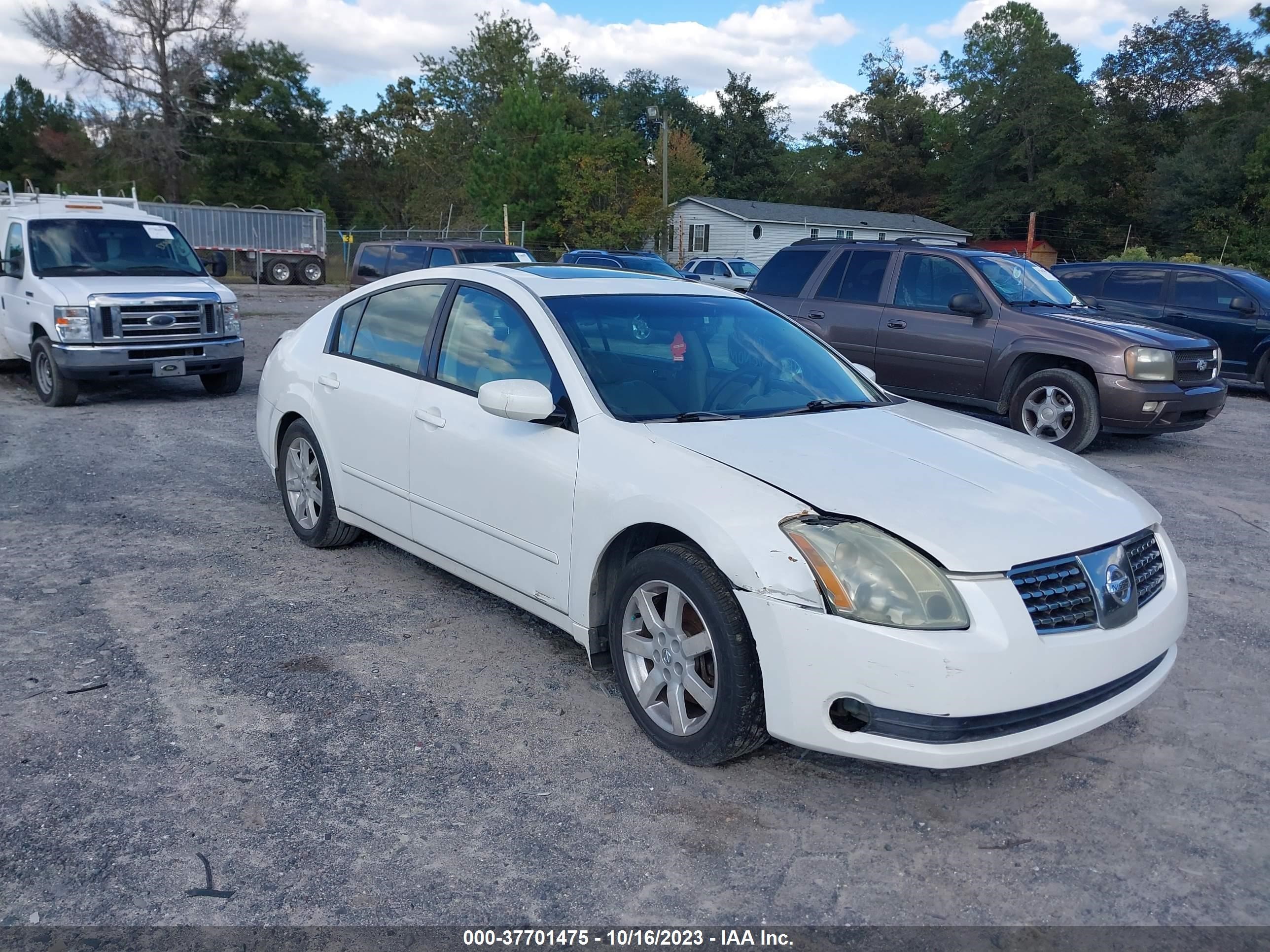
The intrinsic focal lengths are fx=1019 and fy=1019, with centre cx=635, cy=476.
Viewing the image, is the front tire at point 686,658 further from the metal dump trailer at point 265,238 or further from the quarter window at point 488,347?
the metal dump trailer at point 265,238

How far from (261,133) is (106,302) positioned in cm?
5209

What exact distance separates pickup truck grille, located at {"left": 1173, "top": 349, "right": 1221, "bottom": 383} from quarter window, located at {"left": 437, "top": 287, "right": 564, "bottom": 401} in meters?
6.72

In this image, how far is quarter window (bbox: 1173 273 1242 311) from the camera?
42.3ft

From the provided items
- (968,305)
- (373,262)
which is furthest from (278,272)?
(968,305)

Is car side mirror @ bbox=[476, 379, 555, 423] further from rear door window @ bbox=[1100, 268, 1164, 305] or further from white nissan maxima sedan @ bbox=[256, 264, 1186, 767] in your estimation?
rear door window @ bbox=[1100, 268, 1164, 305]

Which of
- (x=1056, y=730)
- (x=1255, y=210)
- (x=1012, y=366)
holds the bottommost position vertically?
(x=1056, y=730)

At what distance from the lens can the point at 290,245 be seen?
3775 centimetres

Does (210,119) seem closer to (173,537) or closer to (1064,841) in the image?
(173,537)

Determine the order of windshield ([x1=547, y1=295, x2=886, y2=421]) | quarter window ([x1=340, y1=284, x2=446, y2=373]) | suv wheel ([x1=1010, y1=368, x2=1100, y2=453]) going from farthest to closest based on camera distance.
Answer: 1. suv wheel ([x1=1010, y1=368, x2=1100, y2=453])
2. quarter window ([x1=340, y1=284, x2=446, y2=373])
3. windshield ([x1=547, y1=295, x2=886, y2=421])

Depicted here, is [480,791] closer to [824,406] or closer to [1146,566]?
[824,406]

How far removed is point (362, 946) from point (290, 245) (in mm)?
38448

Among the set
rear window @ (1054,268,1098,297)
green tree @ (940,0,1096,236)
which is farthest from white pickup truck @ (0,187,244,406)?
green tree @ (940,0,1096,236)

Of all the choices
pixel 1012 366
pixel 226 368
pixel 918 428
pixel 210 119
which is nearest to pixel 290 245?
pixel 210 119

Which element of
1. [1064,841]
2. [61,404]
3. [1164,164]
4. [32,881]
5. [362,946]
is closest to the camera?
[362,946]
